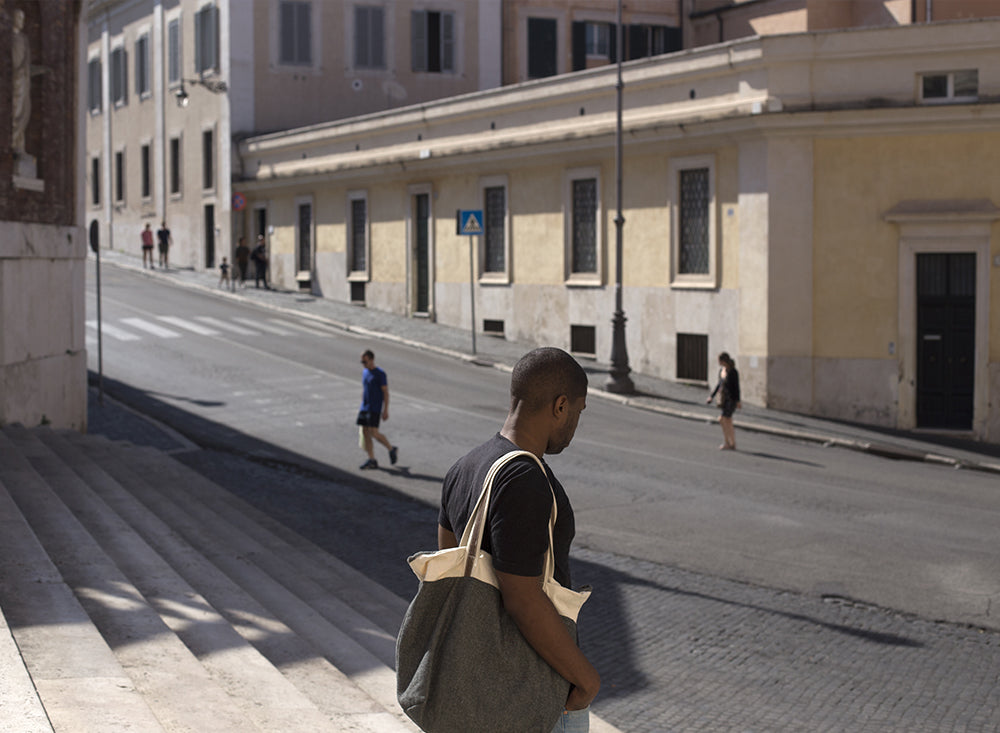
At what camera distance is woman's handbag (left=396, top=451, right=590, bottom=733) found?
362 centimetres

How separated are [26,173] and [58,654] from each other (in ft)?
40.2

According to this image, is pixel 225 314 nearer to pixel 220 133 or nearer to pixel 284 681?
pixel 220 133

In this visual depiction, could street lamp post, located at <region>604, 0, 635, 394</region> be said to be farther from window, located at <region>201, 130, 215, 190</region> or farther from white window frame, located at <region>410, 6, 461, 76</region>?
window, located at <region>201, 130, 215, 190</region>

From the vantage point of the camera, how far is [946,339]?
22.9 metres

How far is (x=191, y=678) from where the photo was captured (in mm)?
6629

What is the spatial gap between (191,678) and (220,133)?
1540 inches

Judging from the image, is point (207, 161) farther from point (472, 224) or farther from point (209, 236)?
point (472, 224)

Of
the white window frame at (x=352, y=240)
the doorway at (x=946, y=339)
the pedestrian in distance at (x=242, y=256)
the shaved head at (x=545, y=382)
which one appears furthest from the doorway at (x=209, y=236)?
the shaved head at (x=545, y=382)

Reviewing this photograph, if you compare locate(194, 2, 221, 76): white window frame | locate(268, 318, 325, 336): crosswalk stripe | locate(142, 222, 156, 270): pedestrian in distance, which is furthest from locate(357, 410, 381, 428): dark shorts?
locate(142, 222, 156, 270): pedestrian in distance

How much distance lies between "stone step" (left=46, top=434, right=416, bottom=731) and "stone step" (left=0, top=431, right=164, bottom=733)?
1211 mm

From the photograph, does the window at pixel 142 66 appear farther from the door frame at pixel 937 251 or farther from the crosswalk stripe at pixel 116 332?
the door frame at pixel 937 251

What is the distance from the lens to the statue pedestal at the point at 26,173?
1694 cm

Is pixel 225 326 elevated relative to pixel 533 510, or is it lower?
lower

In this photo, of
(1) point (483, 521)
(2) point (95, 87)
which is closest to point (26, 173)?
(1) point (483, 521)
